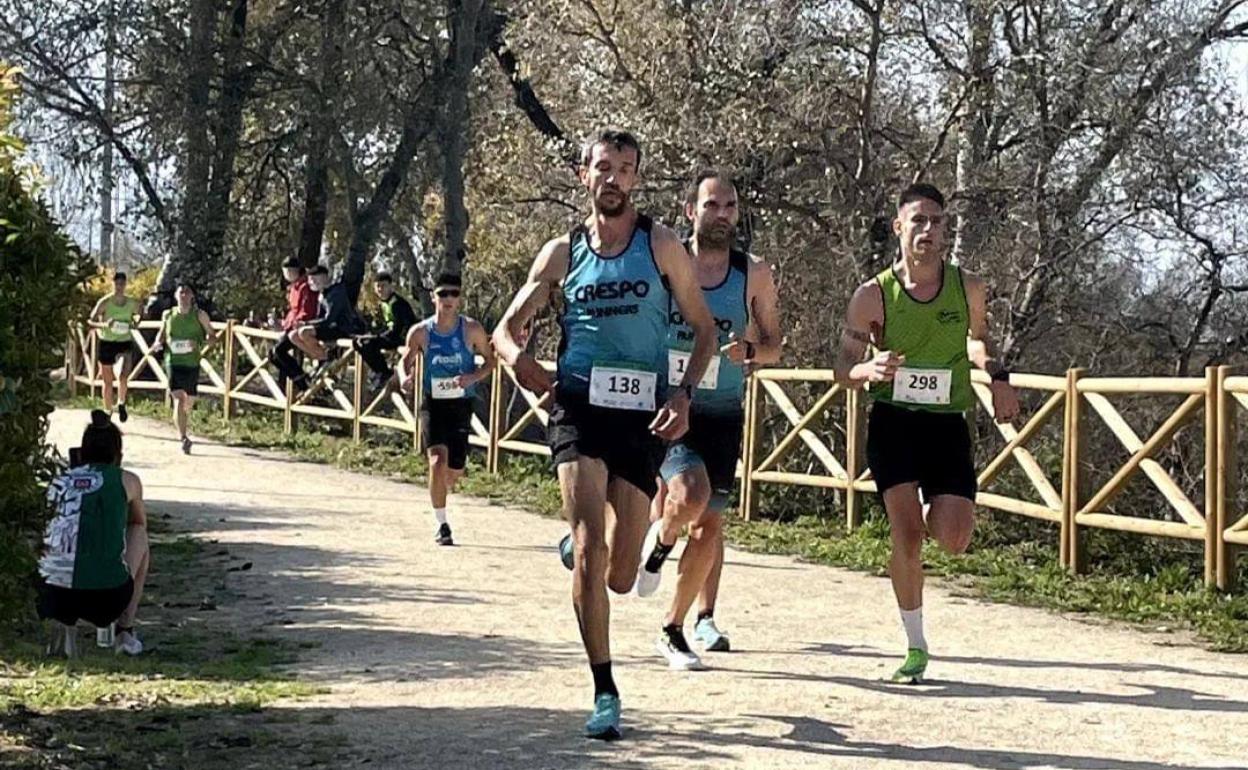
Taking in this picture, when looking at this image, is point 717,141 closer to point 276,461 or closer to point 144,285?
point 276,461

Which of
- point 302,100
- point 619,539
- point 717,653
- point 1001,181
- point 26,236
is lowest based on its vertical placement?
point 717,653

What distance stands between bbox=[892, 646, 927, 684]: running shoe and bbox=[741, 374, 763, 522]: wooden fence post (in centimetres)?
772

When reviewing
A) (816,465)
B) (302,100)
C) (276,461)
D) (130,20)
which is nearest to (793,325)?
(816,465)

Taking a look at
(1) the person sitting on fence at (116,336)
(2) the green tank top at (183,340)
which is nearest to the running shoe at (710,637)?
(2) the green tank top at (183,340)

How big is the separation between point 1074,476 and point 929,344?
4546 mm

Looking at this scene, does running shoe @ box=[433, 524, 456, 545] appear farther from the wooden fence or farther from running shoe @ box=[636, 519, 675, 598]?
running shoe @ box=[636, 519, 675, 598]

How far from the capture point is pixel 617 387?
22.5ft

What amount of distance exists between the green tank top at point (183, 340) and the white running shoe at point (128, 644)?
12535 mm

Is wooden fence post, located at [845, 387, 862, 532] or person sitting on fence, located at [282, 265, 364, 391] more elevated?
person sitting on fence, located at [282, 265, 364, 391]

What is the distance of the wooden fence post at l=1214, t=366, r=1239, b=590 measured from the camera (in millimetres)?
10953

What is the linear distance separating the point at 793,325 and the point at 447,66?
9.46 metres

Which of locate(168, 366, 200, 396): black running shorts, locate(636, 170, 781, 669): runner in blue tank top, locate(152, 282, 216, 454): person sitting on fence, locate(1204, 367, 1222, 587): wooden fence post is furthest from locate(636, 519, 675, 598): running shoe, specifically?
Result: locate(168, 366, 200, 396): black running shorts

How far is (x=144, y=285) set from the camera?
162ft

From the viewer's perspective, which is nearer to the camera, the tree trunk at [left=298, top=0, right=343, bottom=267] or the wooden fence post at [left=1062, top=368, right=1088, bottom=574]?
the wooden fence post at [left=1062, top=368, right=1088, bottom=574]
